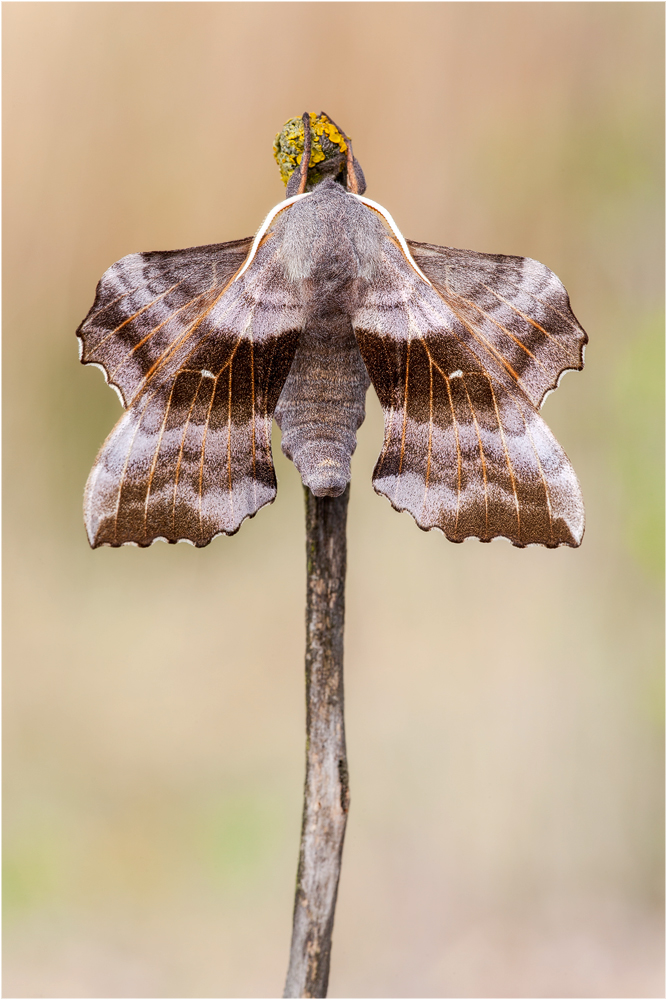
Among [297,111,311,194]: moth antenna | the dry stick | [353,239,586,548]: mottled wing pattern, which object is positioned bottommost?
the dry stick

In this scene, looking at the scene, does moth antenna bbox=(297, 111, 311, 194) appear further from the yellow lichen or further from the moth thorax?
the moth thorax

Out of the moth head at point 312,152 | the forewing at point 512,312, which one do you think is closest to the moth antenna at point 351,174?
the moth head at point 312,152

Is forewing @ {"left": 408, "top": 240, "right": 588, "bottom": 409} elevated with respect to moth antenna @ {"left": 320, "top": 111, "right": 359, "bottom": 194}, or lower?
lower

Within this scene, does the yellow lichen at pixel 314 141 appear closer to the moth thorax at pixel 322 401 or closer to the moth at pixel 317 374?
the moth at pixel 317 374

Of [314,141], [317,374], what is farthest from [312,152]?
[317,374]

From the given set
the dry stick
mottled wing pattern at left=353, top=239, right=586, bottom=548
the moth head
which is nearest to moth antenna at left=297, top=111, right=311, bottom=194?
the moth head

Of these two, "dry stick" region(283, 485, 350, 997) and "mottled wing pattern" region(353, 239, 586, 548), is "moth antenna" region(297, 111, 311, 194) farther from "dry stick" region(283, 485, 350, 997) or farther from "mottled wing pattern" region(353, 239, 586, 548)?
"dry stick" region(283, 485, 350, 997)

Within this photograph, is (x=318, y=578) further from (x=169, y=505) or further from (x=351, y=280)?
(x=351, y=280)
